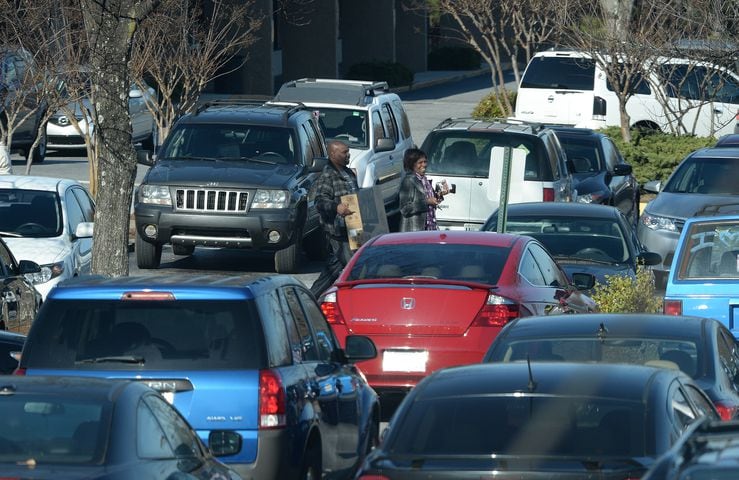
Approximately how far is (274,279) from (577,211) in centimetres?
883

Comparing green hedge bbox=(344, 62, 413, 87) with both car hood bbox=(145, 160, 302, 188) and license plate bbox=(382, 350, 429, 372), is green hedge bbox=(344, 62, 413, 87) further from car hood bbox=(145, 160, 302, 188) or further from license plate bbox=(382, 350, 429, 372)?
license plate bbox=(382, 350, 429, 372)

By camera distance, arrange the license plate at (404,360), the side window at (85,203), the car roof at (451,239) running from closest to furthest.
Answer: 1. the license plate at (404,360)
2. the car roof at (451,239)
3. the side window at (85,203)

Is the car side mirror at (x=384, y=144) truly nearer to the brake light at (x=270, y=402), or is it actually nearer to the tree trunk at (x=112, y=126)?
the tree trunk at (x=112, y=126)

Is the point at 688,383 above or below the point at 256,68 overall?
above

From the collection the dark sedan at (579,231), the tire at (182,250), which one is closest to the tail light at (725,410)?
the dark sedan at (579,231)

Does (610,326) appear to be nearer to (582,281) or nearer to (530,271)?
(530,271)

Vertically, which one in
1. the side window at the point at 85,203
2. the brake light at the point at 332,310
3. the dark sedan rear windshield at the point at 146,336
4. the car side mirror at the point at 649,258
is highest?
the dark sedan rear windshield at the point at 146,336

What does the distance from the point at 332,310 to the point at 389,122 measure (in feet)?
38.7

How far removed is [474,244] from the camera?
41.0 ft

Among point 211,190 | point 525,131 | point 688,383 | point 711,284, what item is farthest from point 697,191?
point 688,383

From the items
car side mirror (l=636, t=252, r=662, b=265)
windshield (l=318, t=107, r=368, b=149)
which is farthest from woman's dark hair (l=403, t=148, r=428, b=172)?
windshield (l=318, t=107, r=368, b=149)

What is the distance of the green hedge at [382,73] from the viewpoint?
161 ft

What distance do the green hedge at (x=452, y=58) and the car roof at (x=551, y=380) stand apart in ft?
173

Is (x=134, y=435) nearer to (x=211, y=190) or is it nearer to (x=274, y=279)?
(x=274, y=279)
